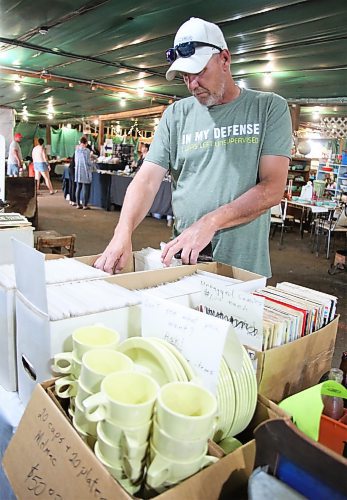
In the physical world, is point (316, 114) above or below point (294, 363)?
above

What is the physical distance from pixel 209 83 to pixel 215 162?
0.29 m

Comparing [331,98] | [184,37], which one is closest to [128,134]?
[331,98]

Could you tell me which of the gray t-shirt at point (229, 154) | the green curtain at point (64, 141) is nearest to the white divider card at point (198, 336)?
the gray t-shirt at point (229, 154)

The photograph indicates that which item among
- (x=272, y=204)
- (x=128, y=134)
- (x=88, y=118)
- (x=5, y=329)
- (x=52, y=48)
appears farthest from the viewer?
(x=128, y=134)

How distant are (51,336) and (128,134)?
18778 mm

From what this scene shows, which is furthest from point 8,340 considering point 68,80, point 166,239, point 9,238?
point 68,80

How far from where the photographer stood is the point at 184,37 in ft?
4.56

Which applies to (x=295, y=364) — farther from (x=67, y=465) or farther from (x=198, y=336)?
(x=67, y=465)

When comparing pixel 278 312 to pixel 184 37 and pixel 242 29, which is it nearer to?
pixel 184 37

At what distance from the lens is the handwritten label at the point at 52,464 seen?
0.62m

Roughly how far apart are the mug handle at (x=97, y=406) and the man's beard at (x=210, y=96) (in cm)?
122

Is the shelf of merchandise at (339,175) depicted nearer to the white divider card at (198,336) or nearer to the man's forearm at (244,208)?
the man's forearm at (244,208)

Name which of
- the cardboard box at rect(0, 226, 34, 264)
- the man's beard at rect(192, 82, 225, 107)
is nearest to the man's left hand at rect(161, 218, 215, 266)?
the man's beard at rect(192, 82, 225, 107)

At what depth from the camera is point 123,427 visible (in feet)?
1.93
